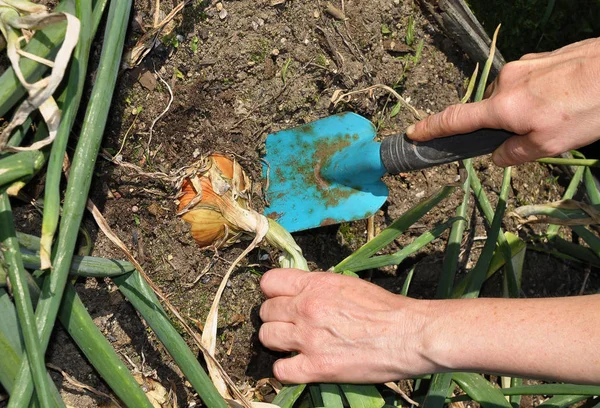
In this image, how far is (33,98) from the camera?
120 cm

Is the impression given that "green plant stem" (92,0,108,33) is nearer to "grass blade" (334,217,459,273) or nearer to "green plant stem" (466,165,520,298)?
"grass blade" (334,217,459,273)

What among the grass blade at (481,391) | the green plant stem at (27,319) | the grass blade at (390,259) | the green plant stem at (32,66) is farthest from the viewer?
the grass blade at (390,259)

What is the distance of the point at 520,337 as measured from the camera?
1212mm

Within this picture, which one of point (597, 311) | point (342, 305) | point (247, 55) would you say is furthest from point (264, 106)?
point (597, 311)

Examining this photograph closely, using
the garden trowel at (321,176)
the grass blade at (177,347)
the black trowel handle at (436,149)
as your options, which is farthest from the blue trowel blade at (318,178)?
the grass blade at (177,347)

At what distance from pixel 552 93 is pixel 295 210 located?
73 cm

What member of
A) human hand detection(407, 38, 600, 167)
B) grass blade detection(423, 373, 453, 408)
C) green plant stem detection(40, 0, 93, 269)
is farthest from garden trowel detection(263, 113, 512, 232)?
green plant stem detection(40, 0, 93, 269)

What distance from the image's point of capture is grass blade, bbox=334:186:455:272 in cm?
153

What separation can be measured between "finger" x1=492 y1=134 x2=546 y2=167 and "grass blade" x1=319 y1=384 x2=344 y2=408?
Answer: 2.10 feet

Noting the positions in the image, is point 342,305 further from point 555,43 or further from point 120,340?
point 555,43

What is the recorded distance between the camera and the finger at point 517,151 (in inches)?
54.3

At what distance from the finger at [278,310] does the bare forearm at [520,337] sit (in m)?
0.34

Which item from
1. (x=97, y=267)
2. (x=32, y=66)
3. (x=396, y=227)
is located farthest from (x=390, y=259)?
(x=32, y=66)

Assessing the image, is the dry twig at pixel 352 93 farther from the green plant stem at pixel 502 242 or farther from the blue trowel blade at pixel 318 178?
the green plant stem at pixel 502 242
